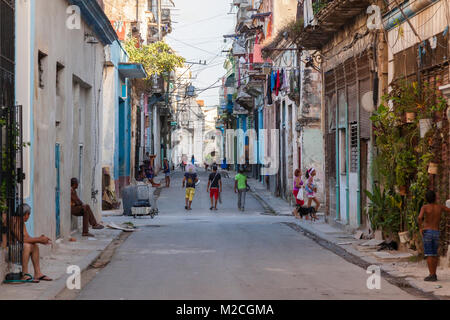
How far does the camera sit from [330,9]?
18938mm

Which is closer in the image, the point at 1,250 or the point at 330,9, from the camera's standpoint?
the point at 1,250

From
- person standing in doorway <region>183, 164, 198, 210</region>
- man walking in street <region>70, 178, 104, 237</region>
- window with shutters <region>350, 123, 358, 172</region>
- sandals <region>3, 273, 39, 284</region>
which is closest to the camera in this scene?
sandals <region>3, 273, 39, 284</region>

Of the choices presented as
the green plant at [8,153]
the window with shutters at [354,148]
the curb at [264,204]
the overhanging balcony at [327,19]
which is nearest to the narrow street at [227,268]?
the green plant at [8,153]

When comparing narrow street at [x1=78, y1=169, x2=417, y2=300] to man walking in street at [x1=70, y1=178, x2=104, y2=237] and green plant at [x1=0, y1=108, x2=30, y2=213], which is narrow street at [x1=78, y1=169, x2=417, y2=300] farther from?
green plant at [x1=0, y1=108, x2=30, y2=213]

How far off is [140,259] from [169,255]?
0.70 meters

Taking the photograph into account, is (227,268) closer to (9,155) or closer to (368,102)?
(9,155)

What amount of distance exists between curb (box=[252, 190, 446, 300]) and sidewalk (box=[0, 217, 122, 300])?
4722mm

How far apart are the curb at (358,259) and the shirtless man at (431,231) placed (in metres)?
0.39


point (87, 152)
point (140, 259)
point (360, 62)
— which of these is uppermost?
point (360, 62)

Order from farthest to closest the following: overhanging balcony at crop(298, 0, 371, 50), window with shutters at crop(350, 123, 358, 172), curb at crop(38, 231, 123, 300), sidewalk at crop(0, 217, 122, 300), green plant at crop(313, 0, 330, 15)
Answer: green plant at crop(313, 0, 330, 15), window with shutters at crop(350, 123, 358, 172), overhanging balcony at crop(298, 0, 371, 50), sidewalk at crop(0, 217, 122, 300), curb at crop(38, 231, 123, 300)

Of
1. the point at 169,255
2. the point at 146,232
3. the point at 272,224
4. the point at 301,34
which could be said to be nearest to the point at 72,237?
the point at 146,232

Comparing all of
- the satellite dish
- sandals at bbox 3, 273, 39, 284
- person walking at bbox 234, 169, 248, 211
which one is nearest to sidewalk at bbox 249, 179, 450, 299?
the satellite dish

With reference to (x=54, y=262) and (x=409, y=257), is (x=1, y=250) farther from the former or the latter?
(x=409, y=257)

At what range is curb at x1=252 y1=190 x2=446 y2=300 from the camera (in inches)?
439
